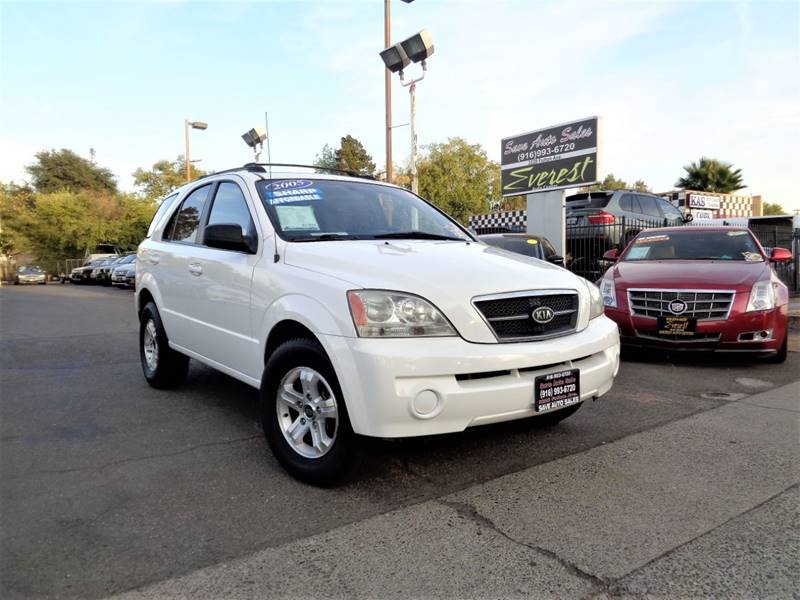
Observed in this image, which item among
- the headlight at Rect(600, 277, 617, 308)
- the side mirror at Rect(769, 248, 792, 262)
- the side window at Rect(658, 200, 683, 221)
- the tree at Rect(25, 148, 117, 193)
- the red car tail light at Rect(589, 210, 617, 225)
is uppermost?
the tree at Rect(25, 148, 117, 193)

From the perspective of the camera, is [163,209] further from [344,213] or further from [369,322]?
[369,322]

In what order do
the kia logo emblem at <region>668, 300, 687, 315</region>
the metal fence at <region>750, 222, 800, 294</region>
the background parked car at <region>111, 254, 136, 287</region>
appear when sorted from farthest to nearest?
the background parked car at <region>111, 254, 136, 287</region>
the metal fence at <region>750, 222, 800, 294</region>
the kia logo emblem at <region>668, 300, 687, 315</region>

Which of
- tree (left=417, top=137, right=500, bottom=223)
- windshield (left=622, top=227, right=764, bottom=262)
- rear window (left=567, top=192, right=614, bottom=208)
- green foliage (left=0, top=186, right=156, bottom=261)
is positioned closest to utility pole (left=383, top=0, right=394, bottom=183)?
rear window (left=567, top=192, right=614, bottom=208)

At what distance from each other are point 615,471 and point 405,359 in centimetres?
151

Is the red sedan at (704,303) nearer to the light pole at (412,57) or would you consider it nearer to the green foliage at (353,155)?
the light pole at (412,57)

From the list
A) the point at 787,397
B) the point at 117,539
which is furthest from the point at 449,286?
the point at 787,397

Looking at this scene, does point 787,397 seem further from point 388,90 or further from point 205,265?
point 388,90

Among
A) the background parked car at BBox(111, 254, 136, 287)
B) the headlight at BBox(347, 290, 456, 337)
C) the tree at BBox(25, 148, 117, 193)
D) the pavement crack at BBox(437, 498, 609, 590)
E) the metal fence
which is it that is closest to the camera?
the pavement crack at BBox(437, 498, 609, 590)

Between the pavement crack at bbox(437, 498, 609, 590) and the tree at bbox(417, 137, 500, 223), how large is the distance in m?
41.3

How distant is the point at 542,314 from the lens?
10.4ft

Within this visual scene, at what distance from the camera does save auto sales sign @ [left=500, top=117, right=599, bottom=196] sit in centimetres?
1254

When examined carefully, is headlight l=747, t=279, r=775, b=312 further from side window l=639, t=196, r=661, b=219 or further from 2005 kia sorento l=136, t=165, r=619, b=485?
side window l=639, t=196, r=661, b=219

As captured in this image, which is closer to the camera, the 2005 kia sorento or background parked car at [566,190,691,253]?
the 2005 kia sorento

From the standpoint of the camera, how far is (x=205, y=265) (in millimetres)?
4266
